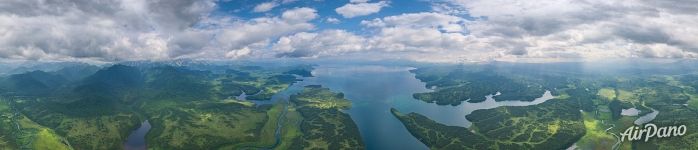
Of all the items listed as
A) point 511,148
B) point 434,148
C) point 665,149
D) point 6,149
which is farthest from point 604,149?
point 6,149

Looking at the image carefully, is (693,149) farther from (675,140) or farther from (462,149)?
(462,149)

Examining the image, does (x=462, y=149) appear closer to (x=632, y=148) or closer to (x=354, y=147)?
(x=354, y=147)

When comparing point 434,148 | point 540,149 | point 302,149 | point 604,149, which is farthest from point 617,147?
point 302,149

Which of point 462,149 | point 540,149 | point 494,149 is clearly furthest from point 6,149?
point 540,149

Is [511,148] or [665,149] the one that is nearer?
[665,149]

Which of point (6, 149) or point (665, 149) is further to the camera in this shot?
point (6, 149)

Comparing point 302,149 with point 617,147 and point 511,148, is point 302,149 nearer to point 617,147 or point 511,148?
point 511,148

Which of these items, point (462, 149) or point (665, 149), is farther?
point (462, 149)
